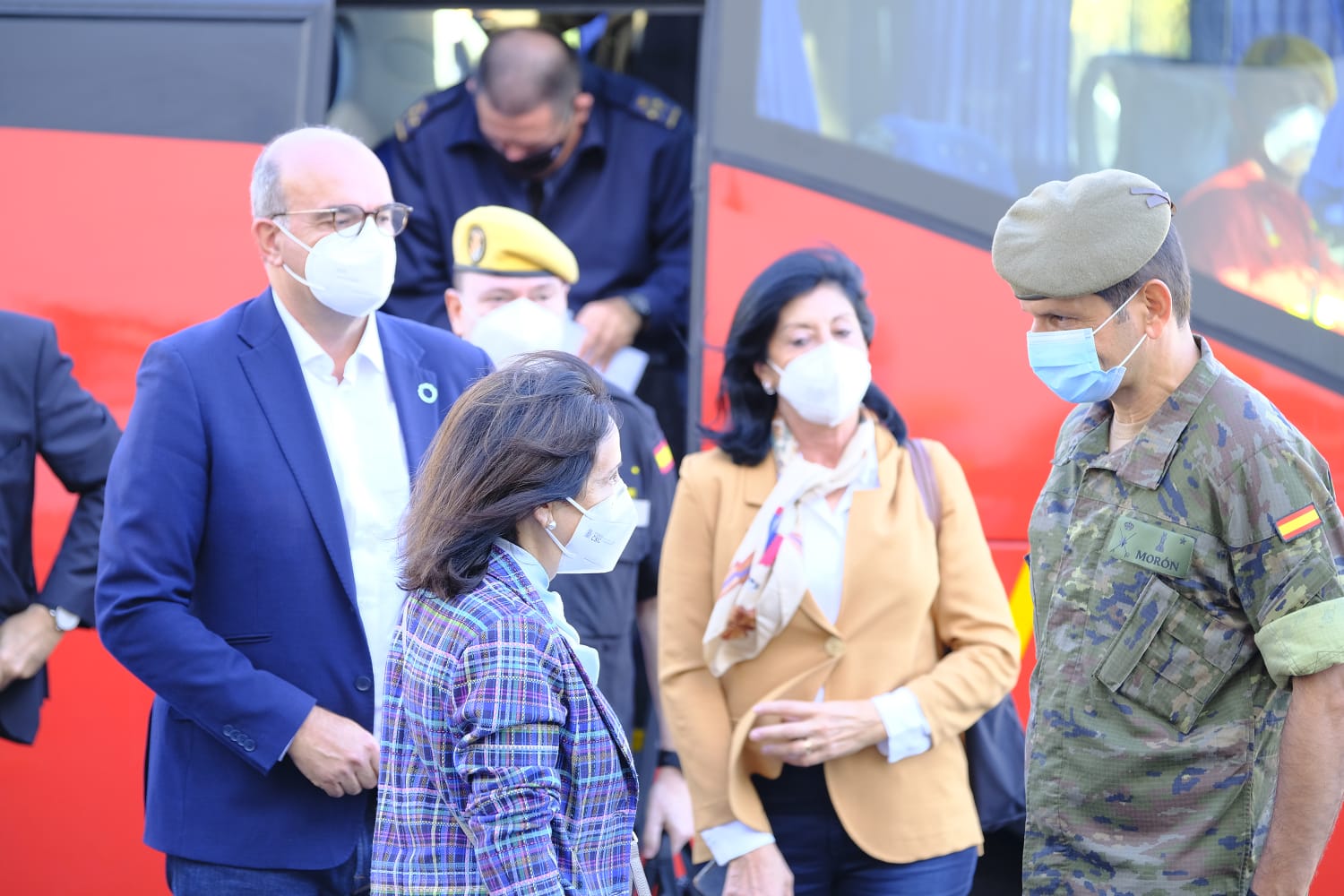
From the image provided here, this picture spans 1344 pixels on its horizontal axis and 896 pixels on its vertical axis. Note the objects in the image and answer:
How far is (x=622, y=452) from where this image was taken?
3.17 m

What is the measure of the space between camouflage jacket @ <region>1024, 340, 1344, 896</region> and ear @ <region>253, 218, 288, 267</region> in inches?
59.9

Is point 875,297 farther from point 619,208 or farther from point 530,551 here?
point 530,551

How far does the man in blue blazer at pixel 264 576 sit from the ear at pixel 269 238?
0.9 inches

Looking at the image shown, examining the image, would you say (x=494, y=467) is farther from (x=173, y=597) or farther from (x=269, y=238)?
(x=269, y=238)

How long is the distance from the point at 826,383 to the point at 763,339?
196mm

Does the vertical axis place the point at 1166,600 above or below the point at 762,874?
above

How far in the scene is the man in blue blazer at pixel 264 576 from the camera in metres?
2.35

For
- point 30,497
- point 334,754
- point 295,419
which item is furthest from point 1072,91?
point 30,497

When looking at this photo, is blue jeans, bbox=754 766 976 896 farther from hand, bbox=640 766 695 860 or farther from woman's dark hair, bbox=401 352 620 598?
woman's dark hair, bbox=401 352 620 598

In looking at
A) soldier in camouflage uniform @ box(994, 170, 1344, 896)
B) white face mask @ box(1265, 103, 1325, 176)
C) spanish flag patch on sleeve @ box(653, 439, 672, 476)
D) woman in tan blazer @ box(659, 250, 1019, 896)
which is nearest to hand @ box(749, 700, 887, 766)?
woman in tan blazer @ box(659, 250, 1019, 896)

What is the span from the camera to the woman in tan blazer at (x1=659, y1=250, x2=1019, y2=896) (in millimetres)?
2771

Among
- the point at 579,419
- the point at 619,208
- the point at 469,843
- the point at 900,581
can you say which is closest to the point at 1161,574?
the point at 900,581

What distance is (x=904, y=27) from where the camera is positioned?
11.8 feet

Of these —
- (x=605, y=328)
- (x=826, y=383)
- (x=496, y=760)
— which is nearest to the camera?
(x=496, y=760)
